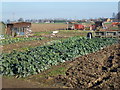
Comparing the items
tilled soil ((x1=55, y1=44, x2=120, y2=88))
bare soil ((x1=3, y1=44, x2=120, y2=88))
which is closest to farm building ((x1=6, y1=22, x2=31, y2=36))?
tilled soil ((x1=55, y1=44, x2=120, y2=88))

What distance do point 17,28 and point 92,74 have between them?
2307 centimetres

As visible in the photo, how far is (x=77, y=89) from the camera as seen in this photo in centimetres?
888

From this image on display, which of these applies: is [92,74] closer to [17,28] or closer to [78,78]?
[78,78]

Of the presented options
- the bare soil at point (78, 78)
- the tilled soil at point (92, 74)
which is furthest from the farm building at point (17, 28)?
the bare soil at point (78, 78)

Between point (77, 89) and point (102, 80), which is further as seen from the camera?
point (102, 80)

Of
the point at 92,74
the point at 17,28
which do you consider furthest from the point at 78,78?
the point at 17,28

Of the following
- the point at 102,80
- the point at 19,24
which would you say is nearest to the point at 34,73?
the point at 102,80

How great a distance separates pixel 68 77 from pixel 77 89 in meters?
1.59

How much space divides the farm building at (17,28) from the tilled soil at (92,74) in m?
19.5

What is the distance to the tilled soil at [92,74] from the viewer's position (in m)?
9.38

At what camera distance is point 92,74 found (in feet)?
35.3

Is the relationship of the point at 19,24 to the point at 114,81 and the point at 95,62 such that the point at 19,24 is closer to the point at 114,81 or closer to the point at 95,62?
the point at 95,62

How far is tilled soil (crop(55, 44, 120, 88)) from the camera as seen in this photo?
9383mm

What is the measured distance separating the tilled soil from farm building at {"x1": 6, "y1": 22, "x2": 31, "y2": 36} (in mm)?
19467
